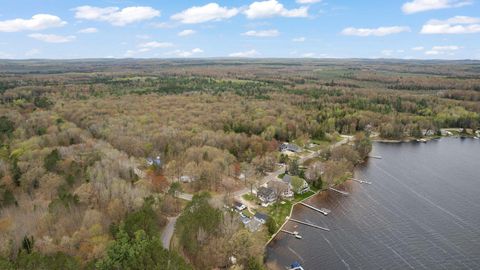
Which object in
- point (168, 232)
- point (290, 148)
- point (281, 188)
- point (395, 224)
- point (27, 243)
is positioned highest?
point (27, 243)

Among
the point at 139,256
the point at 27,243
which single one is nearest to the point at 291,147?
the point at 139,256

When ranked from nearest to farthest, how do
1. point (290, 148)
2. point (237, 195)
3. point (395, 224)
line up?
point (395, 224) < point (237, 195) < point (290, 148)

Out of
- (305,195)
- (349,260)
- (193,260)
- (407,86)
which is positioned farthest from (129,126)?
(407,86)

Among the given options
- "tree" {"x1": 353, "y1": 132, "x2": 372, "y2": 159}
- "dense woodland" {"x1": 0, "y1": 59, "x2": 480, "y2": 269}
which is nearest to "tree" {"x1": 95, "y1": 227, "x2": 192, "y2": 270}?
"dense woodland" {"x1": 0, "y1": 59, "x2": 480, "y2": 269}

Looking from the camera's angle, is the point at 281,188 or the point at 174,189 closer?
the point at 174,189

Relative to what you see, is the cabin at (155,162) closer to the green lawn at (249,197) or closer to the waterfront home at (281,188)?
the green lawn at (249,197)

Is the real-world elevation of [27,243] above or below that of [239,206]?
above

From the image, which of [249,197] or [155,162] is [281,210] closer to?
[249,197]

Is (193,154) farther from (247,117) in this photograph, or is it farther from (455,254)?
(455,254)
